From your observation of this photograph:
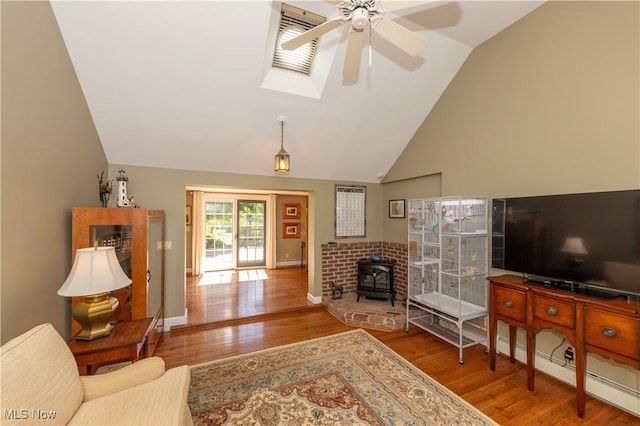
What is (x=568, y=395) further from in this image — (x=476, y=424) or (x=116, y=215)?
(x=116, y=215)

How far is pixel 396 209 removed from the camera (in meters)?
4.58

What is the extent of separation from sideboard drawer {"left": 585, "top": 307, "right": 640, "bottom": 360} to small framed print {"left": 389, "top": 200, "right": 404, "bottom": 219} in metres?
2.72

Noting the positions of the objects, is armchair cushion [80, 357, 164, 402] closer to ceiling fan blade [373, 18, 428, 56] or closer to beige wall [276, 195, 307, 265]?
ceiling fan blade [373, 18, 428, 56]

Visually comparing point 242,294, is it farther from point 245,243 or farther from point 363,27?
point 363,27

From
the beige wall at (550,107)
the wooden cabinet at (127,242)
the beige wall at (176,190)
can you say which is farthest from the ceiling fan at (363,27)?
the beige wall at (176,190)

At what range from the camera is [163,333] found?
3383 millimetres

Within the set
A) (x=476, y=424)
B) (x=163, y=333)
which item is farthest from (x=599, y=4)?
(x=163, y=333)

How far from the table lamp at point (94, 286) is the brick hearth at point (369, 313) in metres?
2.74

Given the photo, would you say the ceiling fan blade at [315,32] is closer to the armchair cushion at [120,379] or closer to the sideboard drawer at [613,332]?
the armchair cushion at [120,379]

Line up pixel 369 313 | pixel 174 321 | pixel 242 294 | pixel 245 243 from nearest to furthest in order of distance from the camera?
1. pixel 174 321
2. pixel 369 313
3. pixel 242 294
4. pixel 245 243

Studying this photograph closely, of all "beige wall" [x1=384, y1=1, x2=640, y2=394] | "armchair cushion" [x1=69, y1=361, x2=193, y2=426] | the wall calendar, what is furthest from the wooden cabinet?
"beige wall" [x1=384, y1=1, x2=640, y2=394]

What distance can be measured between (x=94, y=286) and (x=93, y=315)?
0.29 m

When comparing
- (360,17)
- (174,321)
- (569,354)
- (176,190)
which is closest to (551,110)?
Result: (360,17)

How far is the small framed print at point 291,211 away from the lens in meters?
7.34
